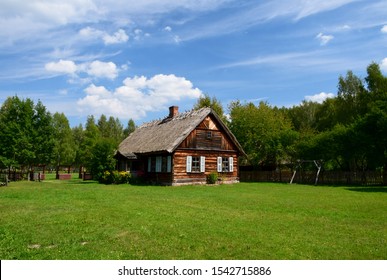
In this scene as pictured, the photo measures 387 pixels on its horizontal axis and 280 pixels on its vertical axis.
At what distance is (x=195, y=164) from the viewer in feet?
104

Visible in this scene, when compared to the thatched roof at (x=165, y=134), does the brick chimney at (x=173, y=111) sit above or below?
above

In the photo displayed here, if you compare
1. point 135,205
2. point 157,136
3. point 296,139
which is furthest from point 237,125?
point 135,205

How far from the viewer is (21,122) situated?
4209 centimetres

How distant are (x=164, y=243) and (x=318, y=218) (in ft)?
20.3

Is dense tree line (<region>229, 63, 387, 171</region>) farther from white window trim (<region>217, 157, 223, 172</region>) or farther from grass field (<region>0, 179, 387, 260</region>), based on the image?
grass field (<region>0, 179, 387, 260</region>)

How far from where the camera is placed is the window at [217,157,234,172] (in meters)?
33.3

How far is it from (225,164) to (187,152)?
493 cm

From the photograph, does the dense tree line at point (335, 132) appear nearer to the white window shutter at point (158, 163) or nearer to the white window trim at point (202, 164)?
the white window trim at point (202, 164)

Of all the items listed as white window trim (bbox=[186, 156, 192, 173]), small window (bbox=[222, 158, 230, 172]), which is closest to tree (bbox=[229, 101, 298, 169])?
small window (bbox=[222, 158, 230, 172])

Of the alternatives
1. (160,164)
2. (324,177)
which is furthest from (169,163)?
(324,177)

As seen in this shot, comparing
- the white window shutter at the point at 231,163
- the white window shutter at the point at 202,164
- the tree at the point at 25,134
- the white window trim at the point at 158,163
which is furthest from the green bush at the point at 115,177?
the tree at the point at 25,134

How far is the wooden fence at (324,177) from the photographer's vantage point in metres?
30.7

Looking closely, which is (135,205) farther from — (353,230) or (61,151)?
(61,151)

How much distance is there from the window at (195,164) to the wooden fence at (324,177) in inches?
402
